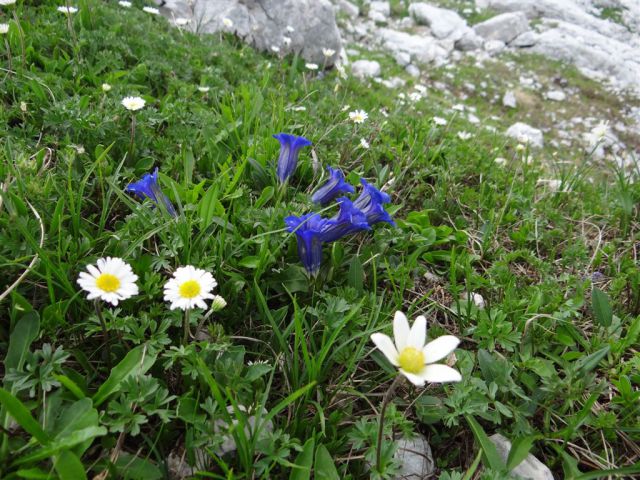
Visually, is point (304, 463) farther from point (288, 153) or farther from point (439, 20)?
point (439, 20)

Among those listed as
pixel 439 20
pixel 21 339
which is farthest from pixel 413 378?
pixel 439 20

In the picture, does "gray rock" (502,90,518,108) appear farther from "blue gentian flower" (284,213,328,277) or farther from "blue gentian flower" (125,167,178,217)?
"blue gentian flower" (125,167,178,217)

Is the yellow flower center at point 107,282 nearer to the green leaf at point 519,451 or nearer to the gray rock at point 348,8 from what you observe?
the green leaf at point 519,451

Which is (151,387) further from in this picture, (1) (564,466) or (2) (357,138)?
(2) (357,138)

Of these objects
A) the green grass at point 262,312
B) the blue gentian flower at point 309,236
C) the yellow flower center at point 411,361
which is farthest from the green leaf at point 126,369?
the yellow flower center at point 411,361

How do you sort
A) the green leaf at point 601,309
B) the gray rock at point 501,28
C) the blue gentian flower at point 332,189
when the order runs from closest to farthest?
the green leaf at point 601,309 → the blue gentian flower at point 332,189 → the gray rock at point 501,28

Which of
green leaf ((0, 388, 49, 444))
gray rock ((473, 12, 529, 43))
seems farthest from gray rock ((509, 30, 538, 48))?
green leaf ((0, 388, 49, 444))

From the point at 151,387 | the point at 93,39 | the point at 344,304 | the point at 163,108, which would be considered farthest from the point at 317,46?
the point at 151,387
